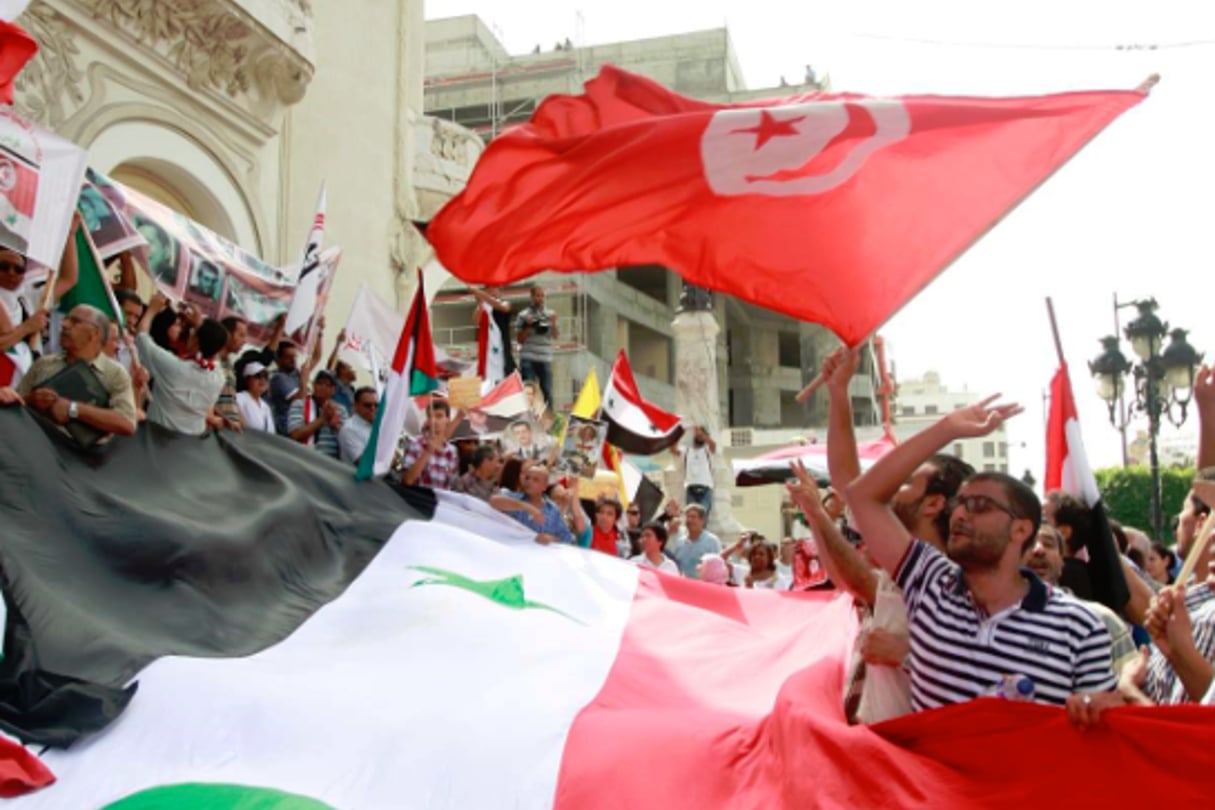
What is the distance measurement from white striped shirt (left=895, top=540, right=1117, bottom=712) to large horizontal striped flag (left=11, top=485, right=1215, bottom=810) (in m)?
0.09

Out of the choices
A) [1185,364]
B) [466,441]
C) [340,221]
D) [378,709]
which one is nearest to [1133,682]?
[378,709]

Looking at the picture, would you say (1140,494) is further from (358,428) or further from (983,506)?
(983,506)

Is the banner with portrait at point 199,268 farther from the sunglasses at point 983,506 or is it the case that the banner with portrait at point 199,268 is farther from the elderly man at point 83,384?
the sunglasses at point 983,506

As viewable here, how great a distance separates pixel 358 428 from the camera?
28.9ft

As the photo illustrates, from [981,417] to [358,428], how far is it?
232 inches

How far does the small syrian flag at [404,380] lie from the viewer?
7602 mm

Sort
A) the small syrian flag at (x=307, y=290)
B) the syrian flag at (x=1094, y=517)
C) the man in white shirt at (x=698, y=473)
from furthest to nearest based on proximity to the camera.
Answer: the man in white shirt at (x=698, y=473), the small syrian flag at (x=307, y=290), the syrian flag at (x=1094, y=517)

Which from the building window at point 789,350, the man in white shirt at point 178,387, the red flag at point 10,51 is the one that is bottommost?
the man in white shirt at point 178,387

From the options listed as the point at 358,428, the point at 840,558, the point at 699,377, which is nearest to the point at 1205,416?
the point at 840,558

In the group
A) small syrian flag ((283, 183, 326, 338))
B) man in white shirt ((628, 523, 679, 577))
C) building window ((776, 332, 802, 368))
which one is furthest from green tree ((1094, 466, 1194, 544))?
small syrian flag ((283, 183, 326, 338))

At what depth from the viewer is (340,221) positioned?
50.4 ft

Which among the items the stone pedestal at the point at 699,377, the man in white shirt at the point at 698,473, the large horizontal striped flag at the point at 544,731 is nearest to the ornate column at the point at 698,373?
the stone pedestal at the point at 699,377

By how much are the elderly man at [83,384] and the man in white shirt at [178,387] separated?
0.80 m

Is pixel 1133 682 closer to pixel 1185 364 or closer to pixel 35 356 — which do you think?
pixel 35 356
